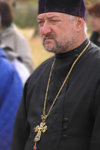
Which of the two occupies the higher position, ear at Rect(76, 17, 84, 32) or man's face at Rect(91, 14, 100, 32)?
ear at Rect(76, 17, 84, 32)

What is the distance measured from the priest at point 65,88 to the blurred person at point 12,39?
2.67 meters

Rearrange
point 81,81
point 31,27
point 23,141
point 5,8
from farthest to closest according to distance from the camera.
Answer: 1. point 31,27
2. point 5,8
3. point 23,141
4. point 81,81

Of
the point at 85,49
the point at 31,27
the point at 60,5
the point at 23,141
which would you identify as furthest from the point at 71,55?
the point at 31,27

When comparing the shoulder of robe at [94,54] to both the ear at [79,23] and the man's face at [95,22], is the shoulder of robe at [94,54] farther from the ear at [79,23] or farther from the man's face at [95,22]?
the man's face at [95,22]

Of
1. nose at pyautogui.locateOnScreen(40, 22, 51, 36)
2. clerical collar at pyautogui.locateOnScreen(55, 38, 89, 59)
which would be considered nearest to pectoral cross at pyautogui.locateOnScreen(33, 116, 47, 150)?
clerical collar at pyautogui.locateOnScreen(55, 38, 89, 59)

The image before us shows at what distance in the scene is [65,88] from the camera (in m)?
2.46

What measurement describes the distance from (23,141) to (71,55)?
2.85 ft

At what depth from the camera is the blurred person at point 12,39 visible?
538cm

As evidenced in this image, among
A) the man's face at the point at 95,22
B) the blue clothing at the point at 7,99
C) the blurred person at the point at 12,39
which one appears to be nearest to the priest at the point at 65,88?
the blue clothing at the point at 7,99

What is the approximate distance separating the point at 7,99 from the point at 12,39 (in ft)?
6.45

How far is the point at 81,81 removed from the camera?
93.3 inches

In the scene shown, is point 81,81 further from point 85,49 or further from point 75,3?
point 75,3

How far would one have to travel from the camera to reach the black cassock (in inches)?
89.0

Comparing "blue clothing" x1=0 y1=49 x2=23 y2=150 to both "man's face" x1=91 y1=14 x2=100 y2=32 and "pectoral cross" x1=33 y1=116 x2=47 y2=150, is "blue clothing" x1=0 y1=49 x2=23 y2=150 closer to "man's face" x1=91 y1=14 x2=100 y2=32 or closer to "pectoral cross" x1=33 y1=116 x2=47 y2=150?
"pectoral cross" x1=33 y1=116 x2=47 y2=150
